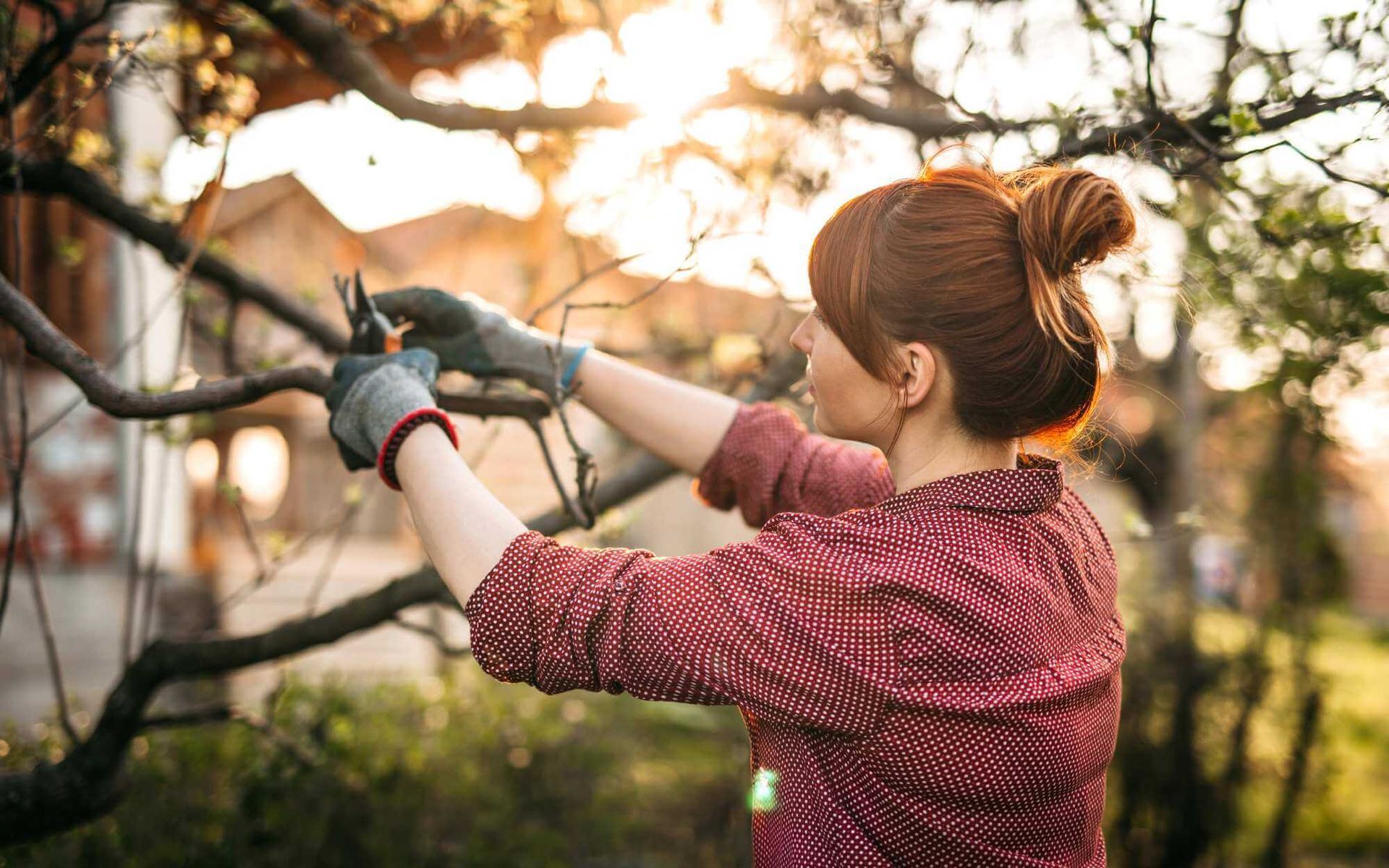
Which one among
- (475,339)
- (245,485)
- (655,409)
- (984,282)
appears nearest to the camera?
(984,282)

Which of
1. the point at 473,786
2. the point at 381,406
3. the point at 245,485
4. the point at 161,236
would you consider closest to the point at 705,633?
the point at 381,406

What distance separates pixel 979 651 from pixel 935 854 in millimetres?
308

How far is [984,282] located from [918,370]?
0.51 feet

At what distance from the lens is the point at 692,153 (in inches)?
128

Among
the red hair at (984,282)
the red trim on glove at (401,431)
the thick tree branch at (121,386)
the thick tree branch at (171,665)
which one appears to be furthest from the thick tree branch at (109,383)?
the red hair at (984,282)

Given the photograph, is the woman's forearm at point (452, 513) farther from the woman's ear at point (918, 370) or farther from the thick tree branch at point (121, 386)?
the woman's ear at point (918, 370)

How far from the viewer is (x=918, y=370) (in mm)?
1426

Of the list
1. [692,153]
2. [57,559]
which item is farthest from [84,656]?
[692,153]

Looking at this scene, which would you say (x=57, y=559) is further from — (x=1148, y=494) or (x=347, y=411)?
(x=1148, y=494)

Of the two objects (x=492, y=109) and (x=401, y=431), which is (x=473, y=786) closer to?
(x=492, y=109)

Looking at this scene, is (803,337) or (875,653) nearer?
(875,653)

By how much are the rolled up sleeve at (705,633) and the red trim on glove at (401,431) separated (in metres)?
0.27

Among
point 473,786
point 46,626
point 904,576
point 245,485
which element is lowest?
point 473,786

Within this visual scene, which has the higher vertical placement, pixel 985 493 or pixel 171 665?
pixel 985 493
